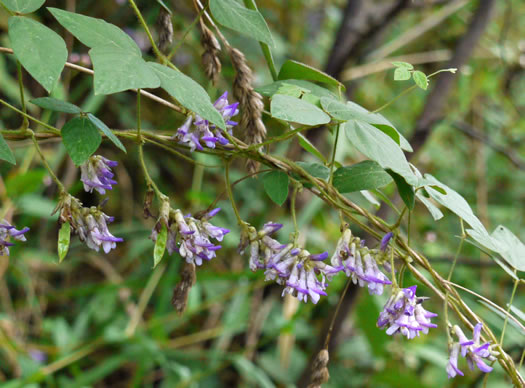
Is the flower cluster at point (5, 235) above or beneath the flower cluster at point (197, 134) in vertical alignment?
beneath

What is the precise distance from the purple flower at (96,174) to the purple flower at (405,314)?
35 cm

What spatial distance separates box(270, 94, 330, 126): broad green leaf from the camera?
541 mm

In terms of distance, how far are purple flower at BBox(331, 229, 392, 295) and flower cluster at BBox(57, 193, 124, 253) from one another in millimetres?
254

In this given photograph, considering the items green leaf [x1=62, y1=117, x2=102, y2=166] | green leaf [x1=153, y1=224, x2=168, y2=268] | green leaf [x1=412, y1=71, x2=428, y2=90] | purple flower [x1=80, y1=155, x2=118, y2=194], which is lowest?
green leaf [x1=153, y1=224, x2=168, y2=268]

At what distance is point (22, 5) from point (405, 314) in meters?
0.51

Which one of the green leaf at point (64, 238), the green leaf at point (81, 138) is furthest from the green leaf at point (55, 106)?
the green leaf at point (64, 238)

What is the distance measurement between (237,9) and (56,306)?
1810 millimetres

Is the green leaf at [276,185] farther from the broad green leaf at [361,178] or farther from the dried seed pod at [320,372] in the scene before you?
the dried seed pod at [320,372]

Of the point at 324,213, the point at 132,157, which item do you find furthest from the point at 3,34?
the point at 324,213

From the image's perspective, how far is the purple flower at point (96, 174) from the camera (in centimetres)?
65

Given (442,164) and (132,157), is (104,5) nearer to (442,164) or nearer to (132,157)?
(132,157)

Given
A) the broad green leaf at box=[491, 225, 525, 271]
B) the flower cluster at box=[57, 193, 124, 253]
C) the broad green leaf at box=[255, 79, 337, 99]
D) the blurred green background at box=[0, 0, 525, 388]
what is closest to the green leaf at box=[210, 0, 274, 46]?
the broad green leaf at box=[255, 79, 337, 99]

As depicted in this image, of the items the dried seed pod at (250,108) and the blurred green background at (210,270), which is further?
the blurred green background at (210,270)

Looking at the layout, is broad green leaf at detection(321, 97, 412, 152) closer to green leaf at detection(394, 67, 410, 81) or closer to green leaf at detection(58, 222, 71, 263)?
green leaf at detection(394, 67, 410, 81)
